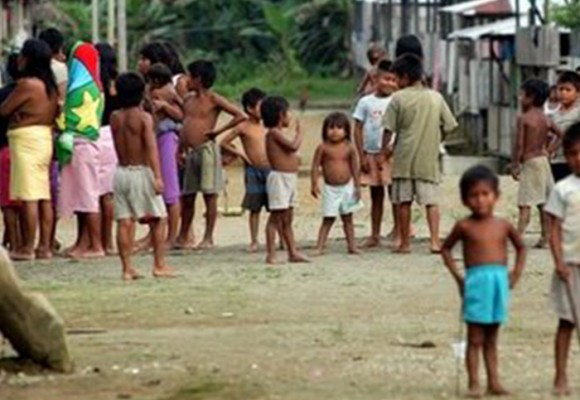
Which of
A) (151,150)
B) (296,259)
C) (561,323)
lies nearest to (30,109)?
(151,150)

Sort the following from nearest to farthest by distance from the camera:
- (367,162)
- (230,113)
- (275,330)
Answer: (275,330)
(230,113)
(367,162)

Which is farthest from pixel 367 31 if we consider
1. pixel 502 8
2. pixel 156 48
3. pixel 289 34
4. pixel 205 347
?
pixel 205 347

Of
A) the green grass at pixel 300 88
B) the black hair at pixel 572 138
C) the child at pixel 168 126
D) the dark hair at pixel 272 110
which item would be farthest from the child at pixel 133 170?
the green grass at pixel 300 88

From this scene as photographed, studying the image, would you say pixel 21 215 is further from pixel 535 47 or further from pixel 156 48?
pixel 535 47

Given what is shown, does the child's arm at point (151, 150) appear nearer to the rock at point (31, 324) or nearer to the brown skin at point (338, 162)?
the brown skin at point (338, 162)

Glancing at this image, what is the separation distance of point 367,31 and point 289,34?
7.76ft

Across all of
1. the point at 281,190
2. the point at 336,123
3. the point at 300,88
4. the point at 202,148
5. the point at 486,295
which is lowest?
the point at 300,88

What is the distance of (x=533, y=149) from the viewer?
17578 mm

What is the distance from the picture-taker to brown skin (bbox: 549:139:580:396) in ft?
34.9

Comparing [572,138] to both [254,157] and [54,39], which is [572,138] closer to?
[254,157]

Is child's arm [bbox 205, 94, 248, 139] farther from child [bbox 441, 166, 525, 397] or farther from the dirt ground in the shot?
child [bbox 441, 166, 525, 397]

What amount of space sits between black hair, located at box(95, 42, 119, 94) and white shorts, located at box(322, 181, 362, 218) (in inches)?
74.1

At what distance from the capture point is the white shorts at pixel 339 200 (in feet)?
58.0

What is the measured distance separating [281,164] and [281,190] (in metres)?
0.22
